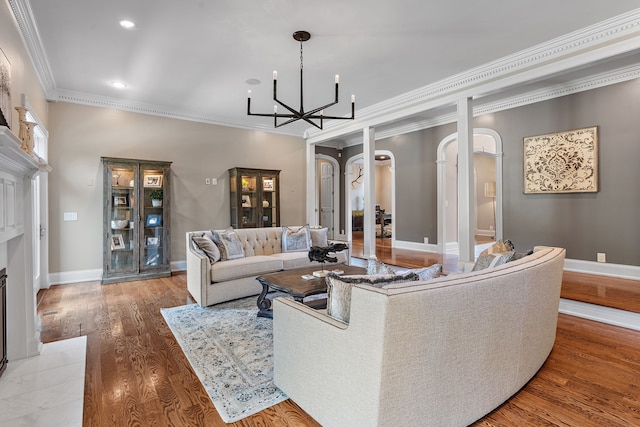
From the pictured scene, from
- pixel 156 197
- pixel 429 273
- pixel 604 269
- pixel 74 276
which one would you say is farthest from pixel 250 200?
pixel 604 269

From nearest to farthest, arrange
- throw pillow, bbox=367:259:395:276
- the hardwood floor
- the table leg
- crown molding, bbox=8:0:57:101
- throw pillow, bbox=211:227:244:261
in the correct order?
the hardwood floor → throw pillow, bbox=367:259:395:276 → crown molding, bbox=8:0:57:101 → the table leg → throw pillow, bbox=211:227:244:261

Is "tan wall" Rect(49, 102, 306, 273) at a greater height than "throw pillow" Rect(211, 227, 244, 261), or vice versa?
"tan wall" Rect(49, 102, 306, 273)

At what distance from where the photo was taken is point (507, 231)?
5.66 meters

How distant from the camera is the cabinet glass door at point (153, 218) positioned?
17.3ft

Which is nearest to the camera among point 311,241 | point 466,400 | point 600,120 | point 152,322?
point 466,400

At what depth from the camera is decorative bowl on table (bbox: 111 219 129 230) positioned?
5048 mm

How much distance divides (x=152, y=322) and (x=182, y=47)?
9.71ft

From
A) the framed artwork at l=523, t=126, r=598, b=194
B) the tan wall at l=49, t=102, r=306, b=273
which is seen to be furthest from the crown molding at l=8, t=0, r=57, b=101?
the framed artwork at l=523, t=126, r=598, b=194

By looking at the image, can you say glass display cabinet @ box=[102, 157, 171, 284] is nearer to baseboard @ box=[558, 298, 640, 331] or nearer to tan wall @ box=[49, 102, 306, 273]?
tan wall @ box=[49, 102, 306, 273]

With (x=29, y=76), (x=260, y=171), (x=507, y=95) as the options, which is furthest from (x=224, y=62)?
(x=507, y=95)

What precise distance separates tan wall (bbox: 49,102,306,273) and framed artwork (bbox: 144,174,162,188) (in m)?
0.47

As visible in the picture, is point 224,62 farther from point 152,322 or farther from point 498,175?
point 498,175

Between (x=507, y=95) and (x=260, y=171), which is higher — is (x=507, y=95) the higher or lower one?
the higher one

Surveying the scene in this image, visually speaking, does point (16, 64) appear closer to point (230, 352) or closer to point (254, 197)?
point (230, 352)
